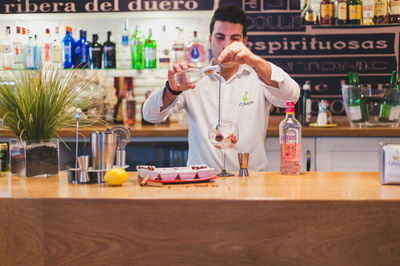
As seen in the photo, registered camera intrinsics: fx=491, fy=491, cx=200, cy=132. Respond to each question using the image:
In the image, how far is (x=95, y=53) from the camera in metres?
3.66

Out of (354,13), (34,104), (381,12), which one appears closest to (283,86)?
(34,104)

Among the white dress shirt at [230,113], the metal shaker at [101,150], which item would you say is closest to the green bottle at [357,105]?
the white dress shirt at [230,113]

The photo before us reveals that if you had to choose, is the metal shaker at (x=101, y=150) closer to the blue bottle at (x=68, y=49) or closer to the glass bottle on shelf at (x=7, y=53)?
the blue bottle at (x=68, y=49)

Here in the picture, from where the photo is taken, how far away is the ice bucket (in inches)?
130

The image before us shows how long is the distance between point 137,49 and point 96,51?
304 millimetres

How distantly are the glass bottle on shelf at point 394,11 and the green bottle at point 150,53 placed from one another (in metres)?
1.73

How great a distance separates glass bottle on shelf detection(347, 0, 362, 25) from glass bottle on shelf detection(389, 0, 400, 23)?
231mm

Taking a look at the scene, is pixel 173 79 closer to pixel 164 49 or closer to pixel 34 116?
pixel 34 116

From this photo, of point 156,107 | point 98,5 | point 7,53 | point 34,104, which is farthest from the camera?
point 7,53

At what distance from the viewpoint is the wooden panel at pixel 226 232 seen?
4.36 feet

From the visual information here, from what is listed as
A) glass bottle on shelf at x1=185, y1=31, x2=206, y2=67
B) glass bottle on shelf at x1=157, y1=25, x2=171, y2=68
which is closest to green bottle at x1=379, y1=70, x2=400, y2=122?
glass bottle on shelf at x1=185, y1=31, x2=206, y2=67

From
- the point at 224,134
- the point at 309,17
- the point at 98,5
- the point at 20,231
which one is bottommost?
the point at 20,231

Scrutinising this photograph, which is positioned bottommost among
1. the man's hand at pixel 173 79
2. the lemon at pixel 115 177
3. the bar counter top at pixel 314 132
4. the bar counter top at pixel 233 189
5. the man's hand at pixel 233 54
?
the bar counter top at pixel 233 189

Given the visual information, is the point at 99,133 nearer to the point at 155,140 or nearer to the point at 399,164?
the point at 399,164
